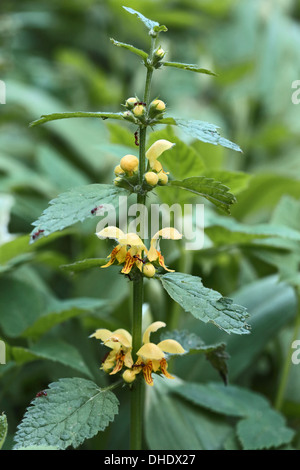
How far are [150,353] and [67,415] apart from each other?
10 centimetres

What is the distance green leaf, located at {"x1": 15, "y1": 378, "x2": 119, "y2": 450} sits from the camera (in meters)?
0.46

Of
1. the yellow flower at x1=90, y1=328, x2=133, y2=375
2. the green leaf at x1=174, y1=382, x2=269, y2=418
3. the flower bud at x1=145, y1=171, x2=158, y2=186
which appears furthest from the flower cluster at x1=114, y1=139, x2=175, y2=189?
the green leaf at x1=174, y1=382, x2=269, y2=418

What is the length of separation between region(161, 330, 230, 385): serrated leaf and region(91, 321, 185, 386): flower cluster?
3 cm

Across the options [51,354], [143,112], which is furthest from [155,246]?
[51,354]

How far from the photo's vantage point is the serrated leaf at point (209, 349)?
0.58 meters

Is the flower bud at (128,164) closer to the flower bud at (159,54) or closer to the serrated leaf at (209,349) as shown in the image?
the flower bud at (159,54)

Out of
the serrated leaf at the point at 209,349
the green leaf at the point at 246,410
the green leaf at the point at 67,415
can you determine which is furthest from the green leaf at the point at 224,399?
the green leaf at the point at 67,415

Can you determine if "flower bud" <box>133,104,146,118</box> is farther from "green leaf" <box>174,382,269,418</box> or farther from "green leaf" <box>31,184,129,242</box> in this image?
"green leaf" <box>174,382,269,418</box>

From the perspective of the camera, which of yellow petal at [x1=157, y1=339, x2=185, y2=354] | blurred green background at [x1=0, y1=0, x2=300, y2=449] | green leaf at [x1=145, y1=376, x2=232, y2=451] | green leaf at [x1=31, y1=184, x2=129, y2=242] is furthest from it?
blurred green background at [x1=0, y1=0, x2=300, y2=449]

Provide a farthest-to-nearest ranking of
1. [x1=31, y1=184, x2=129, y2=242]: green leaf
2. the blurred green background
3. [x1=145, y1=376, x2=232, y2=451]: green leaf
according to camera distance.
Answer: the blurred green background < [x1=145, y1=376, x2=232, y2=451]: green leaf < [x1=31, y1=184, x2=129, y2=242]: green leaf
